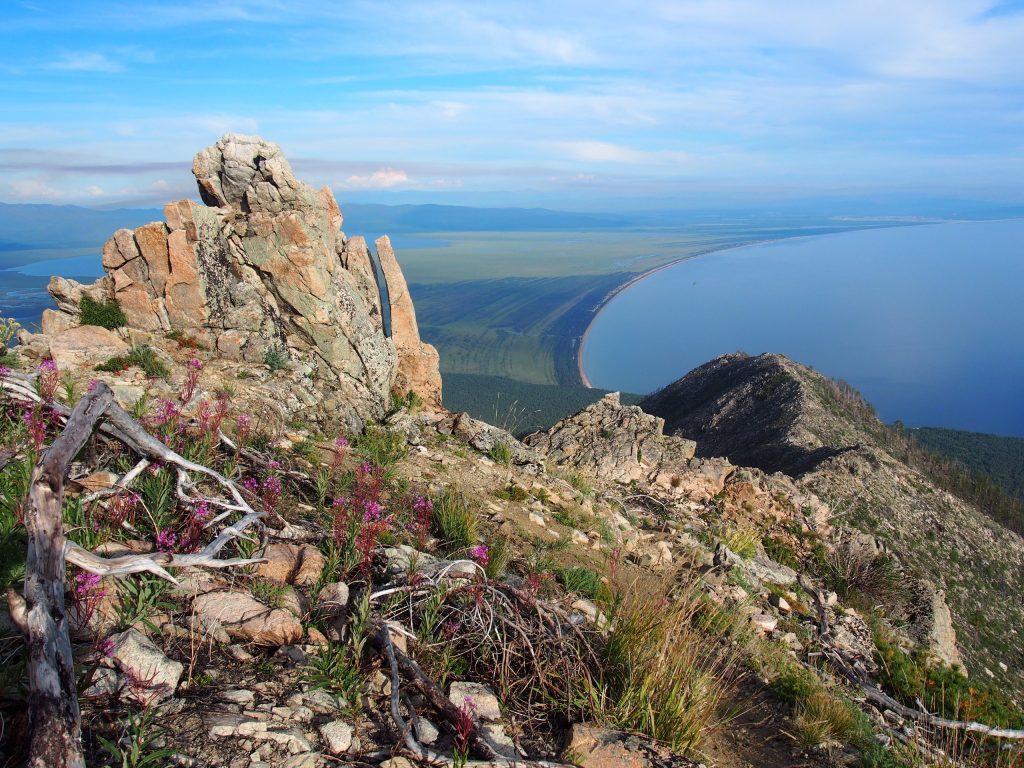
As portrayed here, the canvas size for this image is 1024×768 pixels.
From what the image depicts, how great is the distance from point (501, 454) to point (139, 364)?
6.43 metres

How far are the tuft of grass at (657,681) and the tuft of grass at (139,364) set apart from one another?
884 centimetres

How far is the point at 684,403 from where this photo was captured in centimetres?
5203

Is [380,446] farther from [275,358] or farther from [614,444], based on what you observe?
[614,444]

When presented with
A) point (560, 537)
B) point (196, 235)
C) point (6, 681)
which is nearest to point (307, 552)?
point (6, 681)

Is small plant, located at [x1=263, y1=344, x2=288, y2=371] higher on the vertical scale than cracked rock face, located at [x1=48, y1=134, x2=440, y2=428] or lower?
lower

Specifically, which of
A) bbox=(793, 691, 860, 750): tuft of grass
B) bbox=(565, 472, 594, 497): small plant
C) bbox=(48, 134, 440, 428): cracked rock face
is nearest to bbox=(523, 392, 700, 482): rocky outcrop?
bbox=(565, 472, 594, 497): small plant

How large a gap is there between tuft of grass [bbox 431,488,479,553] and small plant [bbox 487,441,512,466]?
4.54 meters

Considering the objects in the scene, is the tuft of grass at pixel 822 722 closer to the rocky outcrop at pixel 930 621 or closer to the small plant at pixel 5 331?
the rocky outcrop at pixel 930 621

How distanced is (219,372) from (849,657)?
10922 millimetres

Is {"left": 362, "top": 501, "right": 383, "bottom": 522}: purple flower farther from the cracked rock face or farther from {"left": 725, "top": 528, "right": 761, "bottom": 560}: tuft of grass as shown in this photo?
{"left": 725, "top": 528, "right": 761, "bottom": 560}: tuft of grass

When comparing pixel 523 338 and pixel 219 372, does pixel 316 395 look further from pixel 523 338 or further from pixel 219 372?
pixel 523 338

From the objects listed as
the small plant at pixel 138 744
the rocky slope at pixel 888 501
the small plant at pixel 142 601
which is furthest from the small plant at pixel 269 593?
the rocky slope at pixel 888 501

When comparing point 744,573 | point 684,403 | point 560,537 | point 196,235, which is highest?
point 196,235

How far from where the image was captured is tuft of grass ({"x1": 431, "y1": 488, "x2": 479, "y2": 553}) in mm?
6383
